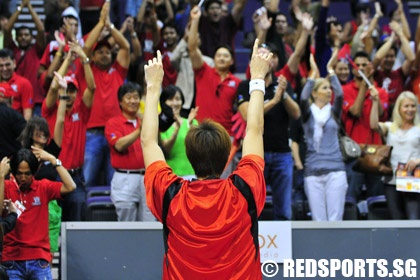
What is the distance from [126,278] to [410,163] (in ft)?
12.3

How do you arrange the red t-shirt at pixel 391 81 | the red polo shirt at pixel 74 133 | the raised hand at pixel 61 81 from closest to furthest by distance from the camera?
the raised hand at pixel 61 81, the red polo shirt at pixel 74 133, the red t-shirt at pixel 391 81

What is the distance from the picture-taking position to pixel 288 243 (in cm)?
888

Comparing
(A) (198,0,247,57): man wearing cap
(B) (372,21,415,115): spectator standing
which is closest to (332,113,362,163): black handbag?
(B) (372,21,415,115): spectator standing

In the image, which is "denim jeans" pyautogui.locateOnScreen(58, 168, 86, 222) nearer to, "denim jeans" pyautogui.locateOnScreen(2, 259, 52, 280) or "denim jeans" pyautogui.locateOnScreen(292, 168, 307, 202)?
"denim jeans" pyautogui.locateOnScreen(2, 259, 52, 280)

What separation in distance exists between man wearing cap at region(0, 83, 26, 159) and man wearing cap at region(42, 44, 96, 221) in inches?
15.7

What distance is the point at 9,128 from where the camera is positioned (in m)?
11.2

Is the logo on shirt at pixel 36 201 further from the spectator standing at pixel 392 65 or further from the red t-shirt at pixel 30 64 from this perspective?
the spectator standing at pixel 392 65

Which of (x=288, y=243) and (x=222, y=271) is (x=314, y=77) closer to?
(x=288, y=243)

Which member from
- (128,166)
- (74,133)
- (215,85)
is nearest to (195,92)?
(215,85)

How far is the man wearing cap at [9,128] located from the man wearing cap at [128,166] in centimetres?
111

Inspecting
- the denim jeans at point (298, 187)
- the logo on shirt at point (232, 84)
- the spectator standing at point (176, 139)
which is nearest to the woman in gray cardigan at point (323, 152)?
the denim jeans at point (298, 187)

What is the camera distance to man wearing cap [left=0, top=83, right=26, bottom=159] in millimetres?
11125

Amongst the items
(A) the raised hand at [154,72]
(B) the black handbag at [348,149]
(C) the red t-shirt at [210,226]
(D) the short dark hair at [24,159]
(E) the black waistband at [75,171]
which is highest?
(A) the raised hand at [154,72]

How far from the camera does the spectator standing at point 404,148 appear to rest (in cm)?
1072
